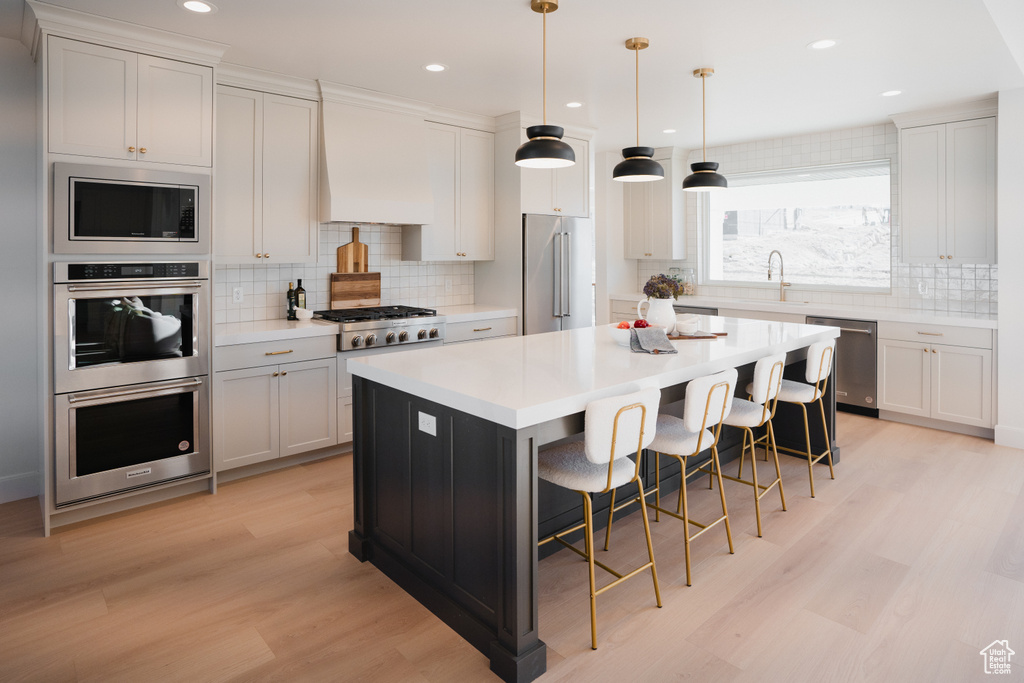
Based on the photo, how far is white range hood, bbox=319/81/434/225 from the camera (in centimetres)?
440

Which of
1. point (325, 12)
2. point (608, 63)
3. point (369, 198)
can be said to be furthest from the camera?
point (369, 198)

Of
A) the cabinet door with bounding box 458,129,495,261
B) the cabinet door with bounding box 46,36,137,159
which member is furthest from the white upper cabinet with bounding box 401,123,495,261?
the cabinet door with bounding box 46,36,137,159

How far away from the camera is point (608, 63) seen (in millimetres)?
3908

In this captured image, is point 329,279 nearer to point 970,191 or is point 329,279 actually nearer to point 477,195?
point 477,195

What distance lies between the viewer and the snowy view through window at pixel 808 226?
5.82m

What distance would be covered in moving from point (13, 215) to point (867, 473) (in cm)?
539

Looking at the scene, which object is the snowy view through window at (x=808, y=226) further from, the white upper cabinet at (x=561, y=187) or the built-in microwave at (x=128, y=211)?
the built-in microwave at (x=128, y=211)

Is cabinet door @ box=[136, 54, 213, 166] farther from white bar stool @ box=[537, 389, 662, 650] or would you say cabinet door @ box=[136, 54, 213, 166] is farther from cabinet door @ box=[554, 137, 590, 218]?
cabinet door @ box=[554, 137, 590, 218]

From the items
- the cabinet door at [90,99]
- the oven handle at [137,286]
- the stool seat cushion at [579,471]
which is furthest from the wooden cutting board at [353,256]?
the stool seat cushion at [579,471]

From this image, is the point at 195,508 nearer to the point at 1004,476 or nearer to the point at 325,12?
the point at 325,12

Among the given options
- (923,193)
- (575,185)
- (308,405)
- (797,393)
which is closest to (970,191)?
(923,193)

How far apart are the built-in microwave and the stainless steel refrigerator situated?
2637 mm

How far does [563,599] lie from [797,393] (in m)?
1.99

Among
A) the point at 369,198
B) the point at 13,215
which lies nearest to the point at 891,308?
the point at 369,198
